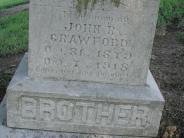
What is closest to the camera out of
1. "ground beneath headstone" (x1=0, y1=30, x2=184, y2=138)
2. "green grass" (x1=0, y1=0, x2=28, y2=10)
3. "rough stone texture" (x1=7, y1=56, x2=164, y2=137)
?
"rough stone texture" (x1=7, y1=56, x2=164, y2=137)

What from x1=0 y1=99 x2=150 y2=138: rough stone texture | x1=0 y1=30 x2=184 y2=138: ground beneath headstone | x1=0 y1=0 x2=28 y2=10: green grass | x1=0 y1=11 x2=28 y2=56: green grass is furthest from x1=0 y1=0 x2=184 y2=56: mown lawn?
x1=0 y1=99 x2=150 y2=138: rough stone texture

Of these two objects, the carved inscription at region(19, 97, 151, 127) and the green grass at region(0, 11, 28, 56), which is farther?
the green grass at region(0, 11, 28, 56)

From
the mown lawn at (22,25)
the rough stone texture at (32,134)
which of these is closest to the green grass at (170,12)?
the mown lawn at (22,25)

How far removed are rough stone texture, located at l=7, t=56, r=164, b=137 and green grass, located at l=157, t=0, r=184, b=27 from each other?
3.59 meters

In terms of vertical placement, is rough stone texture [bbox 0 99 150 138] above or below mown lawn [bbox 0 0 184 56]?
below

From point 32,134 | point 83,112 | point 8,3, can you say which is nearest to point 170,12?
point 8,3

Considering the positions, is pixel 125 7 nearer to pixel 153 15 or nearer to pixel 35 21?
pixel 153 15

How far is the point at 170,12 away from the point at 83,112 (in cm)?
437

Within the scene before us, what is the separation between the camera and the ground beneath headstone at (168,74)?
4290 millimetres

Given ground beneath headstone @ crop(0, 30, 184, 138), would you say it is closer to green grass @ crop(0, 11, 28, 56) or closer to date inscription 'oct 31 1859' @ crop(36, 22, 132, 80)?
green grass @ crop(0, 11, 28, 56)

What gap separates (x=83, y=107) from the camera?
3752 mm

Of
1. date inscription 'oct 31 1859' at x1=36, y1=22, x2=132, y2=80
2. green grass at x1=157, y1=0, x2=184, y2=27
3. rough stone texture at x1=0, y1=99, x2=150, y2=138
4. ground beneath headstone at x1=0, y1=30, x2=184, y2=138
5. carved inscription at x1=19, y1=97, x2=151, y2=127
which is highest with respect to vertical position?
date inscription 'oct 31 1859' at x1=36, y1=22, x2=132, y2=80

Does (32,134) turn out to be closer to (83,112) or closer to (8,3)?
(83,112)

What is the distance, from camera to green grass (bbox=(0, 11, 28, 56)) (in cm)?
601
